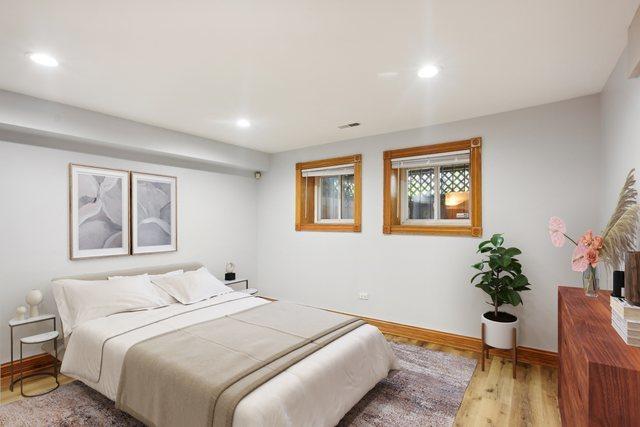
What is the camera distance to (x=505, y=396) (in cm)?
253

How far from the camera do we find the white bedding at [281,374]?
67.4 inches

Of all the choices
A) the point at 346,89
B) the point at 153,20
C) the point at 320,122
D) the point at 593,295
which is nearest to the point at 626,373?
the point at 593,295

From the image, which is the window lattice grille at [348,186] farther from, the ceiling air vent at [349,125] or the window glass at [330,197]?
the ceiling air vent at [349,125]

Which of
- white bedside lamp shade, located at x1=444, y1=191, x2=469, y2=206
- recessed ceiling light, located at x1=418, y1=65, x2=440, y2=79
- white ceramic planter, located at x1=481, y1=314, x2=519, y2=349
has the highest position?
recessed ceiling light, located at x1=418, y1=65, x2=440, y2=79

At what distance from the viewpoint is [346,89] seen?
8.79ft

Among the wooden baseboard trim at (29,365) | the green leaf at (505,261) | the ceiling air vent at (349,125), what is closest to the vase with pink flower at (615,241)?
the green leaf at (505,261)

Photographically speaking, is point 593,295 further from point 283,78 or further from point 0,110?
point 0,110

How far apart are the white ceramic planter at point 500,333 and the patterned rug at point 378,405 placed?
0.33 meters

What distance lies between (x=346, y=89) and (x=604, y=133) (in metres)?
2.18

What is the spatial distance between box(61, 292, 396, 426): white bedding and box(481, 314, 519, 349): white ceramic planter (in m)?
0.95

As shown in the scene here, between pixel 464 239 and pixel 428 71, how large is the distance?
190cm

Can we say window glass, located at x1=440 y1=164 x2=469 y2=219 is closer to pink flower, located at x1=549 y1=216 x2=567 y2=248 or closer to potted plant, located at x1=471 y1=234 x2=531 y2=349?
potted plant, located at x1=471 y1=234 x2=531 y2=349

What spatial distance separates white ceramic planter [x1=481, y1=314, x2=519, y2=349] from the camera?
2854 millimetres

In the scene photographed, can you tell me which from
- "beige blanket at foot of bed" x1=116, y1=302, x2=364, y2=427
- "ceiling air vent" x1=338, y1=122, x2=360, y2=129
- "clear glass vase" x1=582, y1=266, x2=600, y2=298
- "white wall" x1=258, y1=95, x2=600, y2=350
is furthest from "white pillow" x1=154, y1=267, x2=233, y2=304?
"clear glass vase" x1=582, y1=266, x2=600, y2=298
